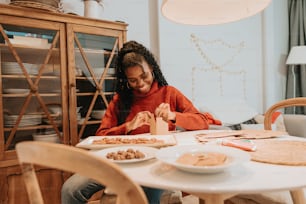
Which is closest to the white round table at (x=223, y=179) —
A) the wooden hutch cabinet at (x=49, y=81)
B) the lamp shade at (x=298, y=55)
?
the wooden hutch cabinet at (x=49, y=81)

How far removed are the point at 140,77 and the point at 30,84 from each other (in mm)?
820

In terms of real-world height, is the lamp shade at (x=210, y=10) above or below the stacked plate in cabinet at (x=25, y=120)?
above

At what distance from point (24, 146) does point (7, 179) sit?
1386 millimetres

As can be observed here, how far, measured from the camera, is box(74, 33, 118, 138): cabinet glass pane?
6.38 feet

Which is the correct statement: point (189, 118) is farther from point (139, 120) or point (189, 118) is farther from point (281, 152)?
point (281, 152)

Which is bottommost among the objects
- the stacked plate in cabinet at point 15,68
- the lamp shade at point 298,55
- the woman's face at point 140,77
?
the woman's face at point 140,77

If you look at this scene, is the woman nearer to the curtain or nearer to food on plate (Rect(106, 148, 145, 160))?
food on plate (Rect(106, 148, 145, 160))

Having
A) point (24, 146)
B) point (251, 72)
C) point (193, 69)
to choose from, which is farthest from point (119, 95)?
point (251, 72)

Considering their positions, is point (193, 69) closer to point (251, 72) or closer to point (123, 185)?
point (251, 72)

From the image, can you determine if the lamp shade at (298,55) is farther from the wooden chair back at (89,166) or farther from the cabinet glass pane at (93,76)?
the wooden chair back at (89,166)

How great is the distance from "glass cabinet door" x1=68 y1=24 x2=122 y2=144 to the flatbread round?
4.56 feet

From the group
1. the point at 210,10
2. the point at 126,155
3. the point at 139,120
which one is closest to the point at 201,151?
the point at 126,155

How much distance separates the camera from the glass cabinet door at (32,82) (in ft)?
5.43

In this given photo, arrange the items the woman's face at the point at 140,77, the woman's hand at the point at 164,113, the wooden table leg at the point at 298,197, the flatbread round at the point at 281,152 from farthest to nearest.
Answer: the woman's face at the point at 140,77 → the woman's hand at the point at 164,113 → the wooden table leg at the point at 298,197 → the flatbread round at the point at 281,152
